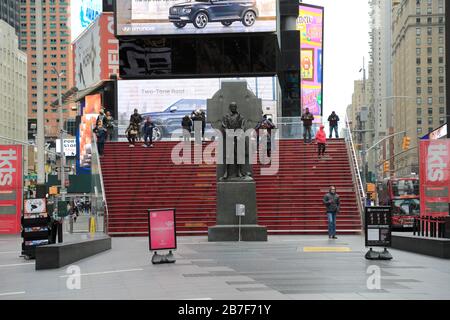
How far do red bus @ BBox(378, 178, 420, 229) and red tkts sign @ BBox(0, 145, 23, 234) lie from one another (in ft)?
63.9

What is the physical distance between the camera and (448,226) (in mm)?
19609

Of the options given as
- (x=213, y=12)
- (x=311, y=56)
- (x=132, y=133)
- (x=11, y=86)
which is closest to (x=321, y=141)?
(x=132, y=133)

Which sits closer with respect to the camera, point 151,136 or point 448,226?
point 448,226

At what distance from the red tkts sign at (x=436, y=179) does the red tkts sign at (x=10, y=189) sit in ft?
54.3

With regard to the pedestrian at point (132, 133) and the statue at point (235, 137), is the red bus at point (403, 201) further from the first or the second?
the statue at point (235, 137)

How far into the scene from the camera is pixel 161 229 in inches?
672

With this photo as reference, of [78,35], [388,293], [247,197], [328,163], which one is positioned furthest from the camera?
[78,35]

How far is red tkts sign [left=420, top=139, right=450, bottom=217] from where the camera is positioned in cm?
2994

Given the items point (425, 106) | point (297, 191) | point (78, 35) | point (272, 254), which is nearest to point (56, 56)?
point (78, 35)

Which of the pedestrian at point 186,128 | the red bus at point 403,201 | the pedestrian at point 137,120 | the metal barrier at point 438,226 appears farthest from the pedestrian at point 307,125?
the metal barrier at point 438,226

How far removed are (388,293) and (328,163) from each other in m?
25.8

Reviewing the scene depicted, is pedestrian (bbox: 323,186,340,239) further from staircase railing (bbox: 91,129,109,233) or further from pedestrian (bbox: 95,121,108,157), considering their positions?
pedestrian (bbox: 95,121,108,157)
